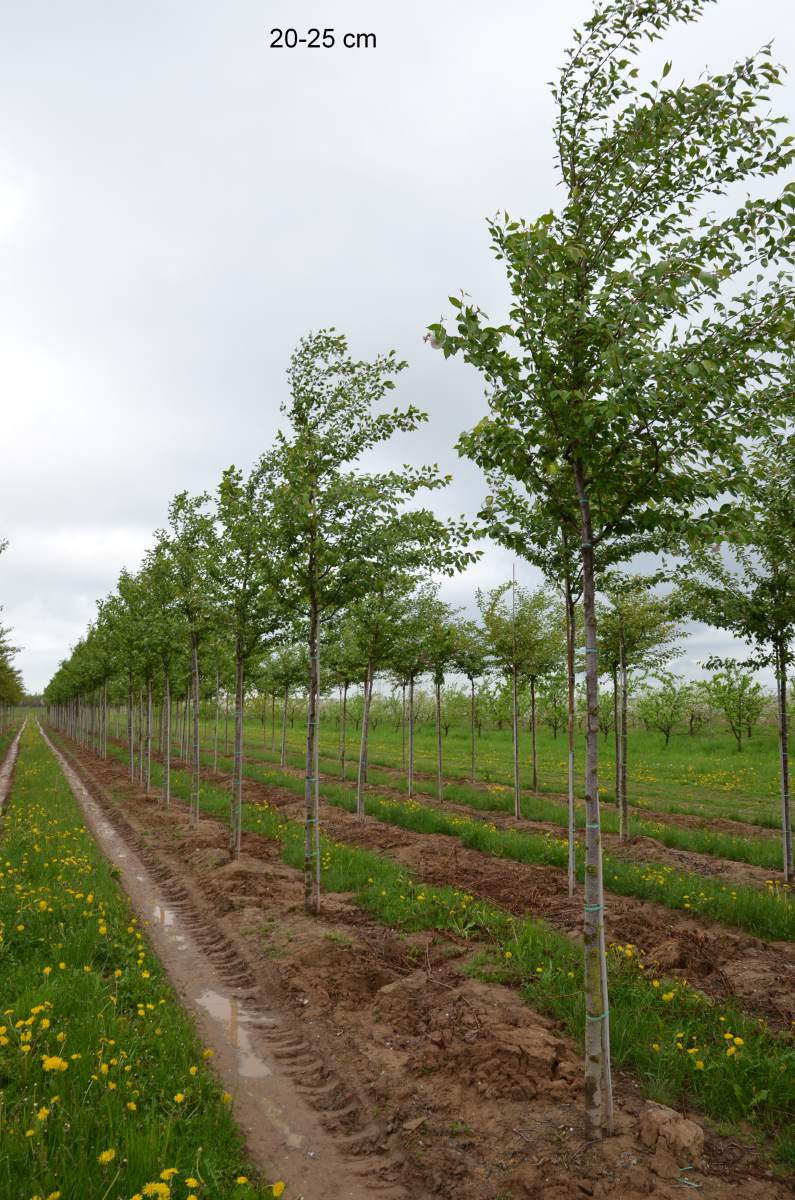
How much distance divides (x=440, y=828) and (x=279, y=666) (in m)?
14.6

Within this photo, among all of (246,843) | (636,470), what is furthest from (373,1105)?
(246,843)

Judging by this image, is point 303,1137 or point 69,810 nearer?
point 303,1137

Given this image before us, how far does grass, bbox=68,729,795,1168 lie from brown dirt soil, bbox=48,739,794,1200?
0.32 meters

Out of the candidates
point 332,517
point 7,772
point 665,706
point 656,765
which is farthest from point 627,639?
point 665,706

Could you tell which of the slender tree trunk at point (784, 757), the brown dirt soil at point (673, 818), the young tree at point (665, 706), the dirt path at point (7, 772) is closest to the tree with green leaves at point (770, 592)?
the slender tree trunk at point (784, 757)

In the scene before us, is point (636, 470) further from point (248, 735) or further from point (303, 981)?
point (248, 735)

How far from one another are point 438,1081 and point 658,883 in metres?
7.29

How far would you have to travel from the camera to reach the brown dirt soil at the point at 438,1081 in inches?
184

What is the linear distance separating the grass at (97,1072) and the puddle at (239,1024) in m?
0.53

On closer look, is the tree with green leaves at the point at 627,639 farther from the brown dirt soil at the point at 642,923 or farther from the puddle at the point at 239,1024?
the puddle at the point at 239,1024

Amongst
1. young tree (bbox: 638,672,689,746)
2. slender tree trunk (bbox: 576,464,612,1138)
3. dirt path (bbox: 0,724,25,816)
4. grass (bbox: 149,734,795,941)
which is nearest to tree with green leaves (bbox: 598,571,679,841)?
grass (bbox: 149,734,795,941)

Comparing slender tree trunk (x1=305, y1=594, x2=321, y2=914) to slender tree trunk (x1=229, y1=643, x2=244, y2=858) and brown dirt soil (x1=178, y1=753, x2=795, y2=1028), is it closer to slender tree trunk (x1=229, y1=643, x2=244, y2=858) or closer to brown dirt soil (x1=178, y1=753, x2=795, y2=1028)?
brown dirt soil (x1=178, y1=753, x2=795, y2=1028)

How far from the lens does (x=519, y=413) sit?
5824 millimetres

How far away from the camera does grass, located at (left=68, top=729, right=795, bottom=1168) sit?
5496 millimetres
